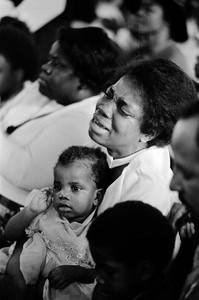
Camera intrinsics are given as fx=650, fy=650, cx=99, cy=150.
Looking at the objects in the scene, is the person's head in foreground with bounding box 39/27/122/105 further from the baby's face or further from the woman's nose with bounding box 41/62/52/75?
the baby's face

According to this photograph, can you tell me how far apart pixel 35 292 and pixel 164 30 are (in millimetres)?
886

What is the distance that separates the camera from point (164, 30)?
2021mm

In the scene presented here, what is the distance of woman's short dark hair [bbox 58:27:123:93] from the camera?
6.32ft

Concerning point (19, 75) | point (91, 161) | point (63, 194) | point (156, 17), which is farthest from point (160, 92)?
point (19, 75)

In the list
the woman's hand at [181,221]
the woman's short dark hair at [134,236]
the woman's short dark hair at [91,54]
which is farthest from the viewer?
the woman's short dark hair at [91,54]

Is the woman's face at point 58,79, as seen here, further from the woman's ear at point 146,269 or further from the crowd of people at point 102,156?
the woman's ear at point 146,269

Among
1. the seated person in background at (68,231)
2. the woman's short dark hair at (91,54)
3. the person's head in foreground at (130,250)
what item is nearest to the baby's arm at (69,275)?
the seated person in background at (68,231)

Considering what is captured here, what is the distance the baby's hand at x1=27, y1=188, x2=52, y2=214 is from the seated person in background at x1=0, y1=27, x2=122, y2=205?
0.16 metres

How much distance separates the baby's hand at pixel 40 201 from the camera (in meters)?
1.77

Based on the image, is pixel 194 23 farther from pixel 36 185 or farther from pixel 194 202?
pixel 194 202

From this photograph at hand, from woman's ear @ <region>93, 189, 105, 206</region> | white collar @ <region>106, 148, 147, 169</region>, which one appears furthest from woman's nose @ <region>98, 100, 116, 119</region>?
woman's ear @ <region>93, 189, 105, 206</region>

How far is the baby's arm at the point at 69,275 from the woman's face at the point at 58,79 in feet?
1.78

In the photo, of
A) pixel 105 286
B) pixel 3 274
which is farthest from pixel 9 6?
pixel 105 286

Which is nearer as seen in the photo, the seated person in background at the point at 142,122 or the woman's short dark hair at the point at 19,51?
the seated person in background at the point at 142,122
